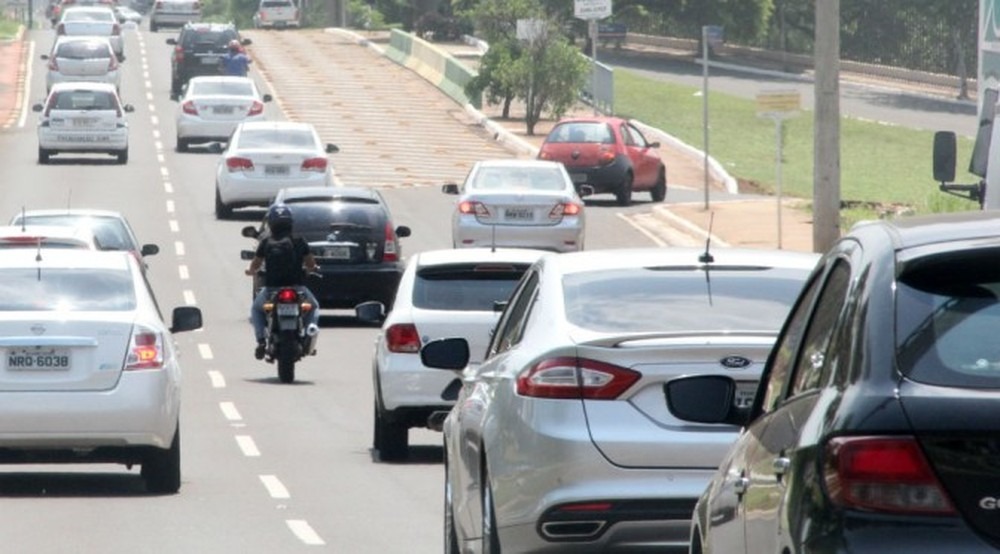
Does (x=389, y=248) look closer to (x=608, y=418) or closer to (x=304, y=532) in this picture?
(x=304, y=532)

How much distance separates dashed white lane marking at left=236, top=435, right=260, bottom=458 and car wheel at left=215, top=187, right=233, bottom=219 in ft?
67.4

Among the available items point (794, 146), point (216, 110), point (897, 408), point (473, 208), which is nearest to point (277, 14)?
point (794, 146)

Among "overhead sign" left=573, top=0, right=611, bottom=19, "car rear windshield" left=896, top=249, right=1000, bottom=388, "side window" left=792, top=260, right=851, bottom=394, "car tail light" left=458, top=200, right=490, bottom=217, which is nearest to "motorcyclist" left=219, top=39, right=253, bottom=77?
"overhead sign" left=573, top=0, right=611, bottom=19

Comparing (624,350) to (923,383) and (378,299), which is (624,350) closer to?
(923,383)

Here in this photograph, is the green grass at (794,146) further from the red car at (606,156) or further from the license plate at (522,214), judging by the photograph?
the license plate at (522,214)

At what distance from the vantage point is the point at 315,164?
37562 millimetres

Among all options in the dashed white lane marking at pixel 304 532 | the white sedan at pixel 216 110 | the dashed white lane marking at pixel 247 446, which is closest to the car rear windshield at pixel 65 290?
the dashed white lane marking at pixel 304 532

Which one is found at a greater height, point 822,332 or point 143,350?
point 822,332

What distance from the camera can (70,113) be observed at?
1794 inches

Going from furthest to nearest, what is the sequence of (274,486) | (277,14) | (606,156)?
1. (277,14)
2. (606,156)
3. (274,486)

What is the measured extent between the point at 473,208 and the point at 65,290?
17.7 metres

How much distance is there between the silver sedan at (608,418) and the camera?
820cm

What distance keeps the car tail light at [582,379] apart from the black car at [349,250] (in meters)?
18.5

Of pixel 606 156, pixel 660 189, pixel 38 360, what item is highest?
pixel 38 360
